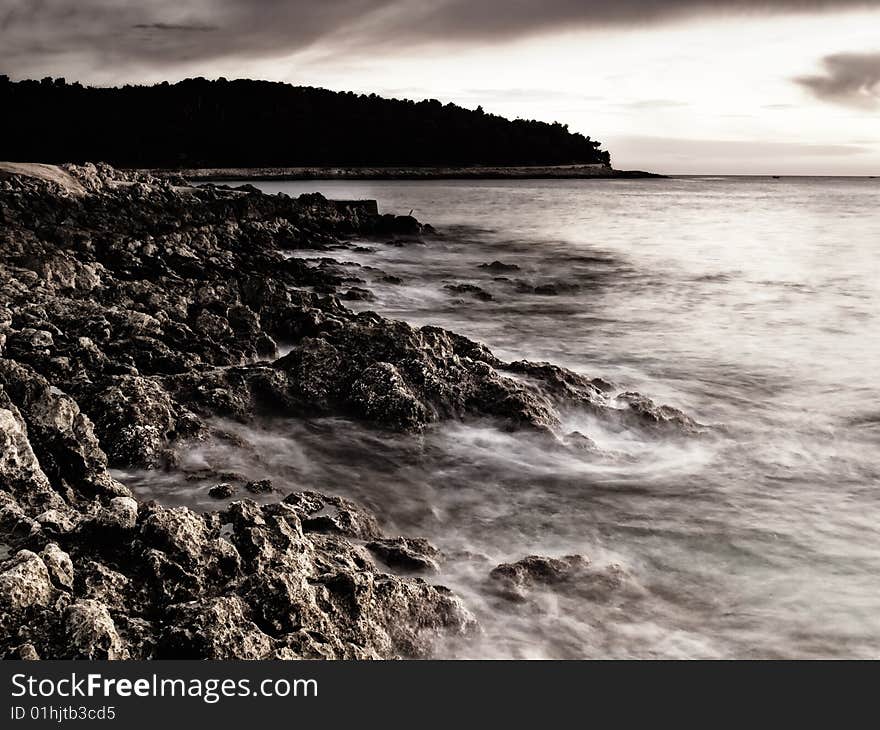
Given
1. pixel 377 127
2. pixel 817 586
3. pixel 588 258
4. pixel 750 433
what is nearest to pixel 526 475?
pixel 817 586

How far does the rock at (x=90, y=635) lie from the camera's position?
2791 millimetres

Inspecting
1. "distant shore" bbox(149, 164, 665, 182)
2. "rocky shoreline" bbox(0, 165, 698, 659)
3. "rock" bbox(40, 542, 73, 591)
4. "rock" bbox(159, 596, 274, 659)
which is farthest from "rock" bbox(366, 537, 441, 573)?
"distant shore" bbox(149, 164, 665, 182)

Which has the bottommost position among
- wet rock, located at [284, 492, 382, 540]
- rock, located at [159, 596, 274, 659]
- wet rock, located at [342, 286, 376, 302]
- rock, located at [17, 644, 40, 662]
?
wet rock, located at [284, 492, 382, 540]

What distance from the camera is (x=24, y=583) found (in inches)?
116

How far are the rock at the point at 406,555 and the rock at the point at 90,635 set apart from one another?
177cm

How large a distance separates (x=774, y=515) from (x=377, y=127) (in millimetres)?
121865

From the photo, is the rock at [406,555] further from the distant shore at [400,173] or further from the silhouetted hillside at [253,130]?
the silhouetted hillside at [253,130]

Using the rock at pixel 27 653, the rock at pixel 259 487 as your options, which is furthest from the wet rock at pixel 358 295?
the rock at pixel 27 653

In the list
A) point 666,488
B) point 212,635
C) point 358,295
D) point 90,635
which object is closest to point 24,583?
point 90,635

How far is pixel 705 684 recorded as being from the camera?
3.19 metres

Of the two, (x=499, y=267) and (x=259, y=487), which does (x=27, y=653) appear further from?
(x=499, y=267)

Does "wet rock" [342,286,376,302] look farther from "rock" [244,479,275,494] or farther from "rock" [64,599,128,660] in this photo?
"rock" [64,599,128,660]

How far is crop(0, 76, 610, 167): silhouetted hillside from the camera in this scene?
288 ft

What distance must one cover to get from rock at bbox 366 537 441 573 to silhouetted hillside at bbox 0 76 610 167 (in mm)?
84119
